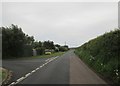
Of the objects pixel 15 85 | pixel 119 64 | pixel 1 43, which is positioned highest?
pixel 1 43

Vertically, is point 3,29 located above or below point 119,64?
above

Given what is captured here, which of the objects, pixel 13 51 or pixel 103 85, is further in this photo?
pixel 13 51

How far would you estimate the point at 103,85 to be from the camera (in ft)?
37.2

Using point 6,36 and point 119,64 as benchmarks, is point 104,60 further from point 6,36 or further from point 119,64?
point 6,36

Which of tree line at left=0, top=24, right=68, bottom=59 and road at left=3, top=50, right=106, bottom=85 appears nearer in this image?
road at left=3, top=50, right=106, bottom=85

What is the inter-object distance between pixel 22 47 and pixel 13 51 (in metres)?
3.11

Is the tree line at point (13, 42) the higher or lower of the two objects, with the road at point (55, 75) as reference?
higher

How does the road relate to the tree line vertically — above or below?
below

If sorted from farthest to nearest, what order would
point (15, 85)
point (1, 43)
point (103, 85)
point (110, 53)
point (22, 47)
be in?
point (22, 47) → point (1, 43) → point (110, 53) → point (15, 85) → point (103, 85)

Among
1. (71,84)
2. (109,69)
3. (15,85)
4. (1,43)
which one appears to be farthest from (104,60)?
(1,43)

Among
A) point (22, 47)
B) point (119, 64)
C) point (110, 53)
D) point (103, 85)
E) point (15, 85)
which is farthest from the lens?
point (22, 47)

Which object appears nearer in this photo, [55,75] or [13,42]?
[55,75]

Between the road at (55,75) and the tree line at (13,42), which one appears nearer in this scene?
the road at (55,75)

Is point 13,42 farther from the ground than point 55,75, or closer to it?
farther from the ground
